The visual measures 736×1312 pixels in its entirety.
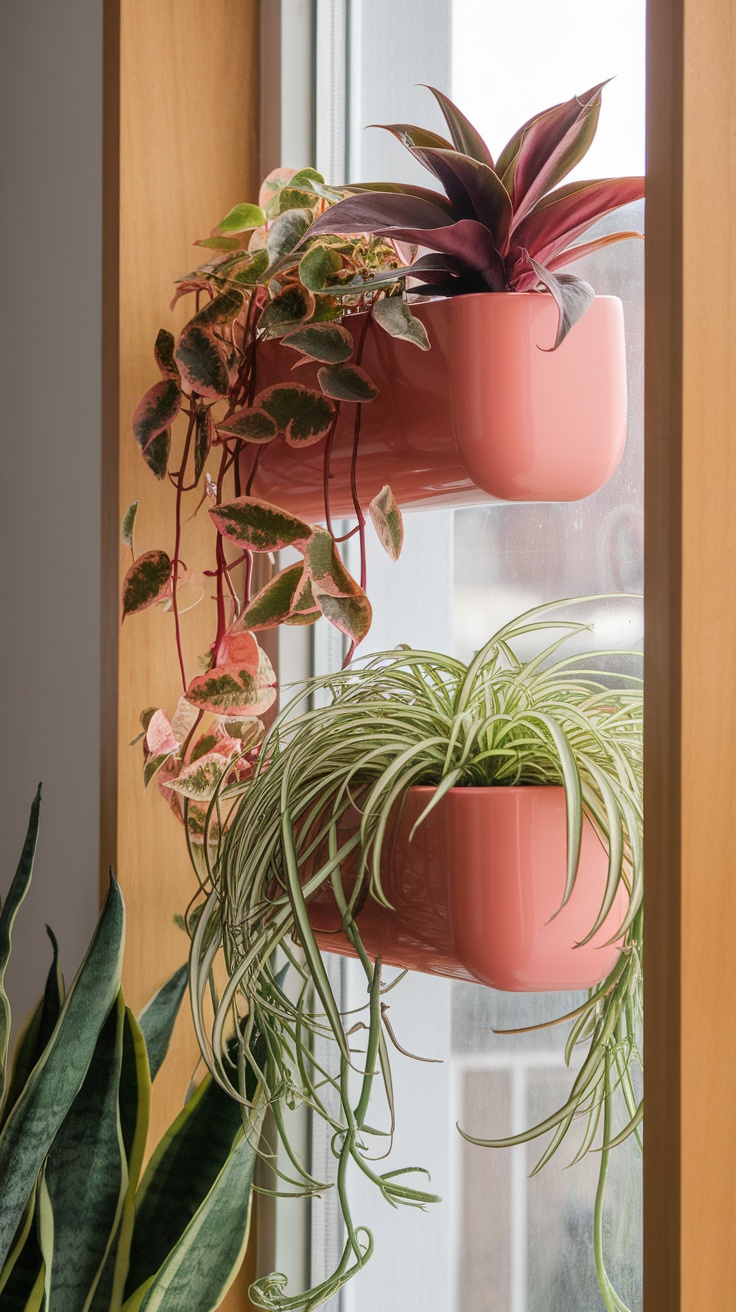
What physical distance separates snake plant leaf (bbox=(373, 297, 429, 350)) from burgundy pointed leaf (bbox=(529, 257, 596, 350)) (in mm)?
63

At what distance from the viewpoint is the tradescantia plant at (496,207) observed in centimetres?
52

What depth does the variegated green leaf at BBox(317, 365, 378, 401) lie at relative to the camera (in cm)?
61

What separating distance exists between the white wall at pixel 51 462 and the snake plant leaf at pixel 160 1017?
1.34 ft

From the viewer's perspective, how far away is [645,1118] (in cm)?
40

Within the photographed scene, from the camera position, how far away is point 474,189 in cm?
54

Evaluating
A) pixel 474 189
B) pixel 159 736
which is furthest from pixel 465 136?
pixel 159 736

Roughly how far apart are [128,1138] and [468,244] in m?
0.58

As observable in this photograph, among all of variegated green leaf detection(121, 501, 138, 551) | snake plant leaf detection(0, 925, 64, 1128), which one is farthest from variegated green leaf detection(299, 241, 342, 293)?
snake plant leaf detection(0, 925, 64, 1128)

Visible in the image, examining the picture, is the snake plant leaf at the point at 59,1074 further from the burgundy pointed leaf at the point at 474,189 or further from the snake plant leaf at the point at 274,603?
the burgundy pointed leaf at the point at 474,189

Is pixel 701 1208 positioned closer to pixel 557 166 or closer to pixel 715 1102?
pixel 715 1102

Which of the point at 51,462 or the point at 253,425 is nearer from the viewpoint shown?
the point at 253,425

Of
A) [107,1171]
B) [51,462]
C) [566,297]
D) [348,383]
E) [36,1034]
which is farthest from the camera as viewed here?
[51,462]

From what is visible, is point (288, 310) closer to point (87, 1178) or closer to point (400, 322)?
point (400, 322)

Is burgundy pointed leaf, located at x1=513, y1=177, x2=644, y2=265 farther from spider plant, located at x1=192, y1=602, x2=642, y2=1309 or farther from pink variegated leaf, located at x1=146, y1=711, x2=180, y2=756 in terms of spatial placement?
pink variegated leaf, located at x1=146, y1=711, x2=180, y2=756
